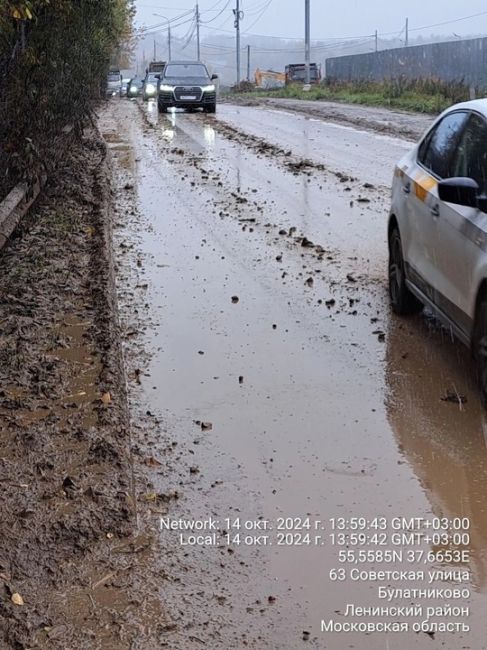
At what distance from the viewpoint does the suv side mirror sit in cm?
539

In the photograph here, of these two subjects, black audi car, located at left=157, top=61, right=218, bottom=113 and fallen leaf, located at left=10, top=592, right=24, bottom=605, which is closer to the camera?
fallen leaf, located at left=10, top=592, right=24, bottom=605

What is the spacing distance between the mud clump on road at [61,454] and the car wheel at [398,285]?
210 centimetres

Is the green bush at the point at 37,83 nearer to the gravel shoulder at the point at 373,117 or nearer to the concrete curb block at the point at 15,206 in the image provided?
the concrete curb block at the point at 15,206

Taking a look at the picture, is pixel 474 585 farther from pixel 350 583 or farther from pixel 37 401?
pixel 37 401

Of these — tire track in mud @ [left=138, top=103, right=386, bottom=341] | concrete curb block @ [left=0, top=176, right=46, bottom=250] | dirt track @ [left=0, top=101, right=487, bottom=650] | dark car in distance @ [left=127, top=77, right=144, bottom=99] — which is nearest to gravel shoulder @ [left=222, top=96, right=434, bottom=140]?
tire track in mud @ [left=138, top=103, right=386, bottom=341]

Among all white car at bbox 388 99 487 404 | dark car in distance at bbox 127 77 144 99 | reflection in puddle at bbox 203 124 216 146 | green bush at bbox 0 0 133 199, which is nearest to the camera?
white car at bbox 388 99 487 404

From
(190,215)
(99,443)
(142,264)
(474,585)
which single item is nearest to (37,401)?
(99,443)

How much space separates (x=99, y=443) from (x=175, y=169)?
1150 cm

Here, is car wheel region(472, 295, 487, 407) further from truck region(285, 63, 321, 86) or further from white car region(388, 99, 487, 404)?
truck region(285, 63, 321, 86)

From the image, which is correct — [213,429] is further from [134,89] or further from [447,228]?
[134,89]

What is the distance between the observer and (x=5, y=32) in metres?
10.8

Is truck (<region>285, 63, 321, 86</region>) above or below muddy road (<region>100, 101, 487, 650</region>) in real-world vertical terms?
above

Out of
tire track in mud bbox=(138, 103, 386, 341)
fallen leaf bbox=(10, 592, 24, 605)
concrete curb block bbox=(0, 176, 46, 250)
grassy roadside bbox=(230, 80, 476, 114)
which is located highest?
grassy roadside bbox=(230, 80, 476, 114)

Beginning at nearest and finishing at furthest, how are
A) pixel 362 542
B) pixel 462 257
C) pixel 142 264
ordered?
pixel 362 542, pixel 462 257, pixel 142 264
